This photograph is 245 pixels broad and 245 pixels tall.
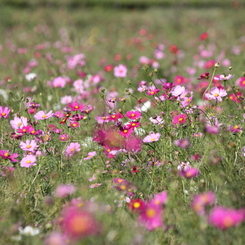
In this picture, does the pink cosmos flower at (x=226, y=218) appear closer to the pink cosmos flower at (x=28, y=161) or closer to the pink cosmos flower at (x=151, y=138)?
the pink cosmos flower at (x=151, y=138)

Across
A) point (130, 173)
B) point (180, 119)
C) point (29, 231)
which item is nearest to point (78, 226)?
point (29, 231)

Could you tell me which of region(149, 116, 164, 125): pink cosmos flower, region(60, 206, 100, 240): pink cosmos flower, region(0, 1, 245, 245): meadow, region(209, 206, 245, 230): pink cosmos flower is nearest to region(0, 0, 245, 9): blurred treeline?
region(0, 1, 245, 245): meadow

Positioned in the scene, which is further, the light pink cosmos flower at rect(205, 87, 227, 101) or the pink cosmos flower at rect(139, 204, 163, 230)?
the light pink cosmos flower at rect(205, 87, 227, 101)

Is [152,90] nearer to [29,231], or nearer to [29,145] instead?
[29,145]

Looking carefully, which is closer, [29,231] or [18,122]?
[29,231]

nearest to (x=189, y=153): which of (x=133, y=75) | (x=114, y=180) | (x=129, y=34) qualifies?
(x=114, y=180)

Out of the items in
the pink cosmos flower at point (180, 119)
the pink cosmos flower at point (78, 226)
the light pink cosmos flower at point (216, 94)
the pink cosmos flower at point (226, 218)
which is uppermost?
the pink cosmos flower at point (78, 226)

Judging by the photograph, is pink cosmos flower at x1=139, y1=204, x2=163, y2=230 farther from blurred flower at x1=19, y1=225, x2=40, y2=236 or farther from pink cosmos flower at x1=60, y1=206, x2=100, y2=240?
blurred flower at x1=19, y1=225, x2=40, y2=236

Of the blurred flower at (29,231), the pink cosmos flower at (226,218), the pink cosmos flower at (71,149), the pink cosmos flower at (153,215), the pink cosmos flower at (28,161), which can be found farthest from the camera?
the pink cosmos flower at (71,149)

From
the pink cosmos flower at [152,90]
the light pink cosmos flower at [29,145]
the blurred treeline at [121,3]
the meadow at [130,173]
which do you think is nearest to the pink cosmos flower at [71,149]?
the meadow at [130,173]

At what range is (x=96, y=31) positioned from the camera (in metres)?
6.75

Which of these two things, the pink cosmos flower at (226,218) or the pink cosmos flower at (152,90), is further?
the pink cosmos flower at (152,90)

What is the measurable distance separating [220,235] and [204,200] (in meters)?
0.17

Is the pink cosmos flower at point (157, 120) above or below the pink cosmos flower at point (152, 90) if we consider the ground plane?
below
